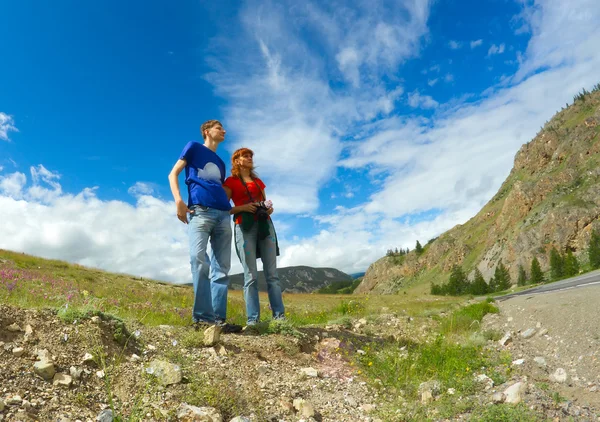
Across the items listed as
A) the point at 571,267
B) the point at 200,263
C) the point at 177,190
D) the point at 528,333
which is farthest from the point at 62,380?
the point at 571,267

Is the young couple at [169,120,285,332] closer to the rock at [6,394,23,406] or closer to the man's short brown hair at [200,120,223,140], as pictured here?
the man's short brown hair at [200,120,223,140]

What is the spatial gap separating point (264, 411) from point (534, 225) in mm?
151431

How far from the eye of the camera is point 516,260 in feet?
414

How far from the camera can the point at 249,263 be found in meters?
5.95

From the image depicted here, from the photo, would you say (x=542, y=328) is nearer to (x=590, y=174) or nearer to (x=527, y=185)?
(x=590, y=174)

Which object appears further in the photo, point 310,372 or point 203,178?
point 203,178

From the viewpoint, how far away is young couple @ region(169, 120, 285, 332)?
5.24m

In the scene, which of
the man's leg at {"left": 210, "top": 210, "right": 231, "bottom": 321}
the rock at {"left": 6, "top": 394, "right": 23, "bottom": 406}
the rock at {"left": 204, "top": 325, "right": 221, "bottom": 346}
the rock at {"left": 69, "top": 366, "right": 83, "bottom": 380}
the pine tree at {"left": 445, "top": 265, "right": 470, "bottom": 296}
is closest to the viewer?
the rock at {"left": 6, "top": 394, "right": 23, "bottom": 406}

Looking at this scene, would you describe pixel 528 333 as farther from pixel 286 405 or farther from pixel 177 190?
pixel 177 190

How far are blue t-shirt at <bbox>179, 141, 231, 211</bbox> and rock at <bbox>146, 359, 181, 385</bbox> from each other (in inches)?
96.6

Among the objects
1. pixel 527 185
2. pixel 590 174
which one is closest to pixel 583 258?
pixel 590 174

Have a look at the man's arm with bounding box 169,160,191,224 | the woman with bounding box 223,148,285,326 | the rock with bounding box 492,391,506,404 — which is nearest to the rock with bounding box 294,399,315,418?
the rock with bounding box 492,391,506,404

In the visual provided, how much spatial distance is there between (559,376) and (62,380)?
497cm

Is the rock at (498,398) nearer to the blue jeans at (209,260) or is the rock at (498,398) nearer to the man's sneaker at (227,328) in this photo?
the man's sneaker at (227,328)
